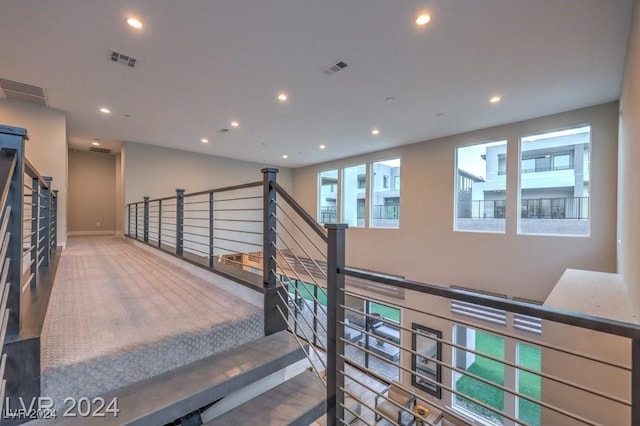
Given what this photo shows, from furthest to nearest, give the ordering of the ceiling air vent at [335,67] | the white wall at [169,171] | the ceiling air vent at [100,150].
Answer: the ceiling air vent at [100,150] < the white wall at [169,171] < the ceiling air vent at [335,67]

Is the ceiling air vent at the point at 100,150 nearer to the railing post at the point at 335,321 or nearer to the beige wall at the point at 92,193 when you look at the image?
the beige wall at the point at 92,193

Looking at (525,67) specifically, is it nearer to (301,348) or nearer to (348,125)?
(348,125)

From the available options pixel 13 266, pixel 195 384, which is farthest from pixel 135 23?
pixel 195 384

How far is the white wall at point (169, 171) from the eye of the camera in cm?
699

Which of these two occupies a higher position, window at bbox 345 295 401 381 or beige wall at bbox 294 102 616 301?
beige wall at bbox 294 102 616 301

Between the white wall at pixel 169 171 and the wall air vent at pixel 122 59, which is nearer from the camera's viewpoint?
the wall air vent at pixel 122 59

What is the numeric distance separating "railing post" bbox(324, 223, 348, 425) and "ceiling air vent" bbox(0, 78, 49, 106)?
5.31 metres

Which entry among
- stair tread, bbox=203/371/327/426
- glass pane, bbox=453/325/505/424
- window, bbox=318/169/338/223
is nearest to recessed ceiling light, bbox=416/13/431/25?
stair tread, bbox=203/371/327/426

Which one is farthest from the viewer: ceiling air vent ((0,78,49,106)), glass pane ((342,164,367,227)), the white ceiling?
glass pane ((342,164,367,227))

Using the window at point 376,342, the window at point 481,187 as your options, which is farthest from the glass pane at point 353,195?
the window at point 481,187

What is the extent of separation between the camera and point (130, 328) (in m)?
1.64

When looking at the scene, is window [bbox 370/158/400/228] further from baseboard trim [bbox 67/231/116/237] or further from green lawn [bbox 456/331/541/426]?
baseboard trim [bbox 67/231/116/237]

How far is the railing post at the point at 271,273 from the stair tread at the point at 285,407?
0.38m

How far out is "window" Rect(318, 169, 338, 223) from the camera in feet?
29.3
